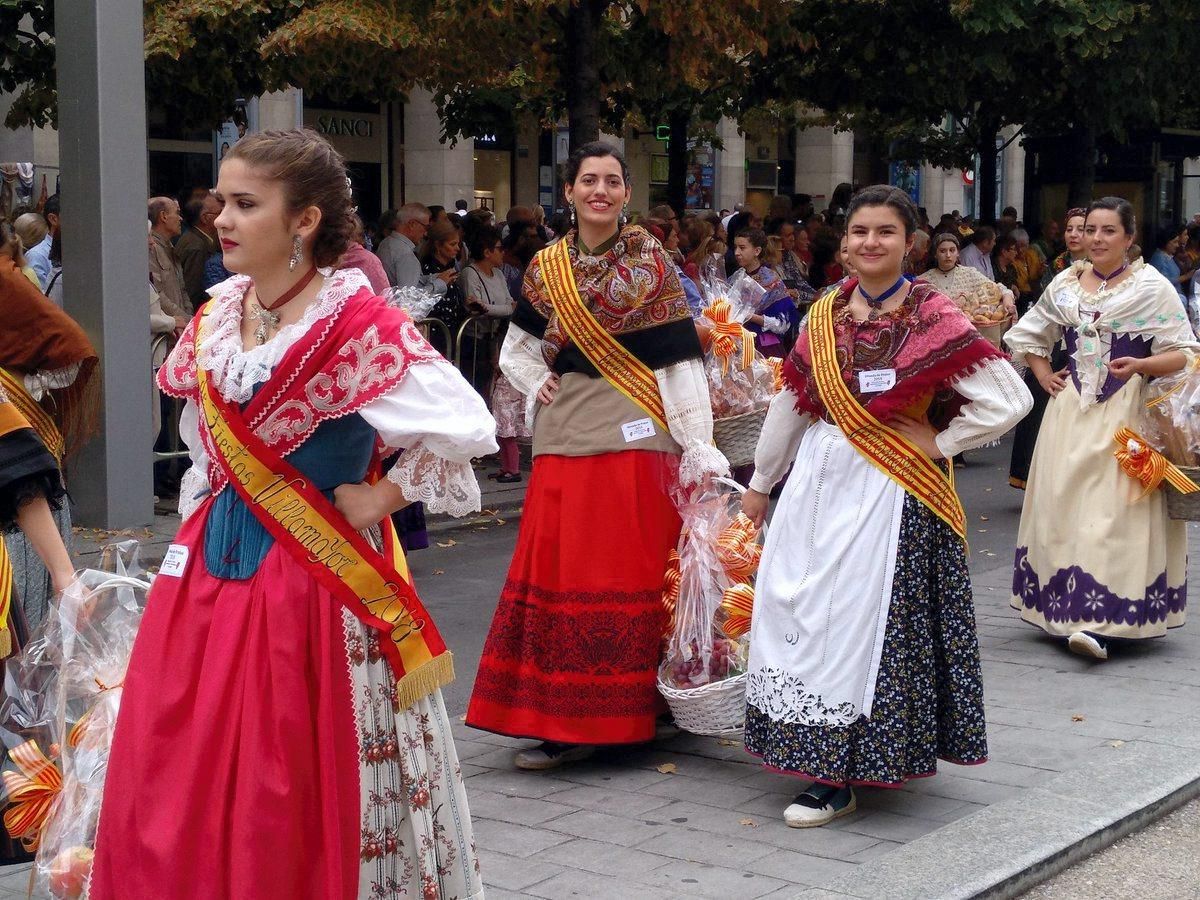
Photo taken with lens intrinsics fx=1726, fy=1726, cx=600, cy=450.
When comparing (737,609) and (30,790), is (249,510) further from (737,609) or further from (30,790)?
(737,609)

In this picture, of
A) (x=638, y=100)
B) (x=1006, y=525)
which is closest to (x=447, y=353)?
(x=1006, y=525)

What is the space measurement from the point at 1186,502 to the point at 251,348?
481 cm

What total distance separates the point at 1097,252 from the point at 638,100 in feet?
31.8

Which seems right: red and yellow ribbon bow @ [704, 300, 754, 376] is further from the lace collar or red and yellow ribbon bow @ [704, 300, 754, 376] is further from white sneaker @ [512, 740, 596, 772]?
the lace collar

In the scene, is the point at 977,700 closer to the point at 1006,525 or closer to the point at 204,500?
the point at 204,500

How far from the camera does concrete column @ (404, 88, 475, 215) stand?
2455cm

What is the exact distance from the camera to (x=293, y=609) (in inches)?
131

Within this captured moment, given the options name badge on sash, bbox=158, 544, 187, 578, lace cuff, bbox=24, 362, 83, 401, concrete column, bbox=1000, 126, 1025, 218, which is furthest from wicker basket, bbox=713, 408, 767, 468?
concrete column, bbox=1000, 126, 1025, 218

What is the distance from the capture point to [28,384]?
501 cm

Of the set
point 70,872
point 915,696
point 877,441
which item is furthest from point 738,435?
point 70,872

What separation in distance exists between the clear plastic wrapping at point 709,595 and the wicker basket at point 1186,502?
94.3 inches

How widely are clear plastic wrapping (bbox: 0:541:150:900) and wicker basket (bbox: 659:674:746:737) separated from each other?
6.63ft

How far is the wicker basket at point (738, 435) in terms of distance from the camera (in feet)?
21.7

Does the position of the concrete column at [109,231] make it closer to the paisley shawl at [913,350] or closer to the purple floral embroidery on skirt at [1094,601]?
the purple floral embroidery on skirt at [1094,601]
